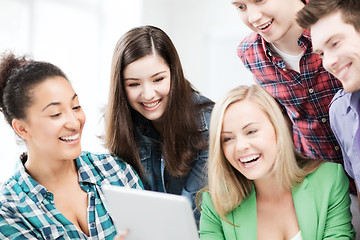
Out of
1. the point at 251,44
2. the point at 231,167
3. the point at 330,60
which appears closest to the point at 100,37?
the point at 251,44

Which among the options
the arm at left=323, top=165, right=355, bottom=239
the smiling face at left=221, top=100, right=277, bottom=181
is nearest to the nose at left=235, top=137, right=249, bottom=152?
the smiling face at left=221, top=100, right=277, bottom=181

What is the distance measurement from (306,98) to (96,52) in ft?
7.85

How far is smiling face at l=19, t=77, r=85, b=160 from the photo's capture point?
1.63 metres

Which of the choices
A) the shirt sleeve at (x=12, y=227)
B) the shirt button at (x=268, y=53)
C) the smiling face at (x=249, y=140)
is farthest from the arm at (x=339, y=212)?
the shirt sleeve at (x=12, y=227)

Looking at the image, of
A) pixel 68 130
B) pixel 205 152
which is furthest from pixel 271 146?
pixel 68 130

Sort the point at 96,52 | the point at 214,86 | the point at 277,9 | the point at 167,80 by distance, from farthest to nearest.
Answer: the point at 214,86 → the point at 96,52 → the point at 167,80 → the point at 277,9

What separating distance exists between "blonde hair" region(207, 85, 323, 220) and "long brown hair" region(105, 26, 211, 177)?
281mm

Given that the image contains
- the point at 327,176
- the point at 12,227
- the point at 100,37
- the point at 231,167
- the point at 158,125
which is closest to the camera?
the point at 12,227

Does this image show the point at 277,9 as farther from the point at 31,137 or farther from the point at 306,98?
the point at 31,137

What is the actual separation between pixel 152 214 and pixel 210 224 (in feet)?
1.36

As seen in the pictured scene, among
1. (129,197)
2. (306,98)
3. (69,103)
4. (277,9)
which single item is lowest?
(129,197)

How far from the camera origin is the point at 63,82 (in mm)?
1705

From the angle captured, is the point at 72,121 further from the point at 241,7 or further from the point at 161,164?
the point at 241,7

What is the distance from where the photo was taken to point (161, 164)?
6.81 feet
